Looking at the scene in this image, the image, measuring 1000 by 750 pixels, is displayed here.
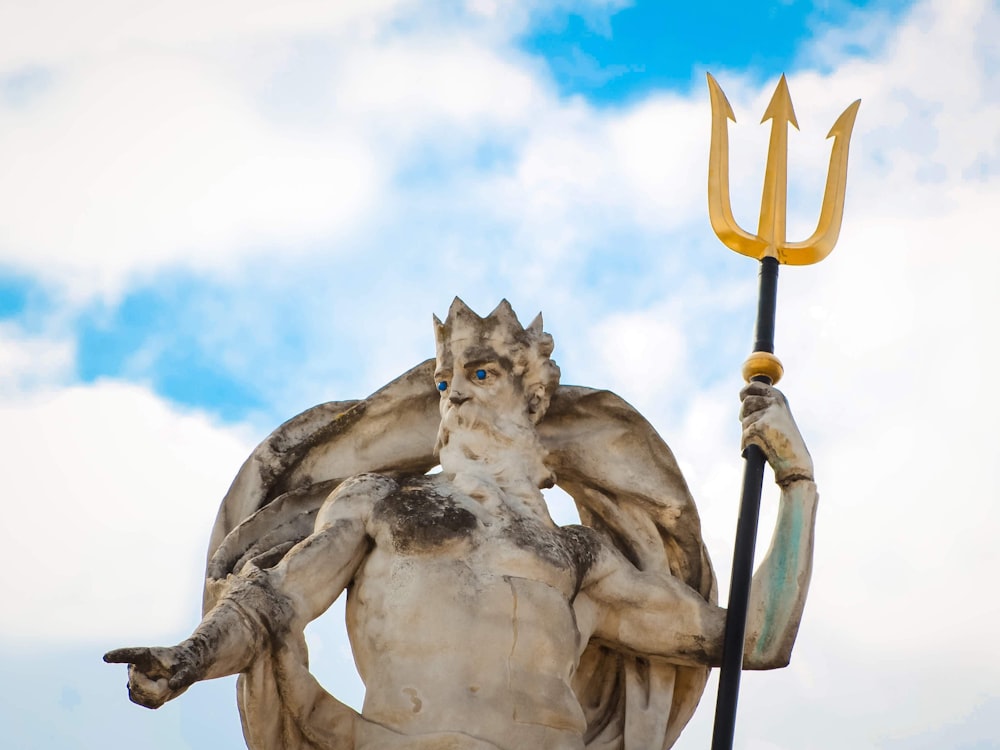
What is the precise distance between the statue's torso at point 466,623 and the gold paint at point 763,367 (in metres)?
1.36

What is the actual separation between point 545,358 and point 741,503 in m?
1.39

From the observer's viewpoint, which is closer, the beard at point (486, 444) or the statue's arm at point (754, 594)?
the statue's arm at point (754, 594)

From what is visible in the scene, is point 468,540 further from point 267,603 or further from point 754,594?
point 754,594

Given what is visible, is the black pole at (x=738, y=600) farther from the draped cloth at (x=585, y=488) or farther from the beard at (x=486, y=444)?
the beard at (x=486, y=444)

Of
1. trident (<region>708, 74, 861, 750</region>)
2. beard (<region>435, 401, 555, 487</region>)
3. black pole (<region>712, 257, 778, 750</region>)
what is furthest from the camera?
A: beard (<region>435, 401, 555, 487</region>)

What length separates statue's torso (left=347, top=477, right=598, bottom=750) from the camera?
11.0 m

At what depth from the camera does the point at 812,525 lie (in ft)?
39.1

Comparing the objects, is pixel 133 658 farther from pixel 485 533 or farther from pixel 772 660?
pixel 772 660

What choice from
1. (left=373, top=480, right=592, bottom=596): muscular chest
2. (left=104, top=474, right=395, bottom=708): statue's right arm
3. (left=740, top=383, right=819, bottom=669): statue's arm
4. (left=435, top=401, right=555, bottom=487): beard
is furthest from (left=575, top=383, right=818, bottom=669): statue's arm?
(left=104, top=474, right=395, bottom=708): statue's right arm

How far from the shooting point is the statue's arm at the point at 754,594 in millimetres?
11812

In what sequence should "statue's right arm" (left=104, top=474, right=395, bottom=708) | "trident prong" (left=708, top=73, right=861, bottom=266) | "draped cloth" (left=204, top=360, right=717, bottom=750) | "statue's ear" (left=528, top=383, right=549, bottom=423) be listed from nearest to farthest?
"statue's right arm" (left=104, top=474, right=395, bottom=708)
"draped cloth" (left=204, top=360, right=717, bottom=750)
"statue's ear" (left=528, top=383, right=549, bottom=423)
"trident prong" (left=708, top=73, right=861, bottom=266)

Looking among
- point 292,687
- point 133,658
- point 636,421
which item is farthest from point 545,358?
point 133,658

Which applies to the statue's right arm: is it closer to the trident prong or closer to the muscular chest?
the muscular chest

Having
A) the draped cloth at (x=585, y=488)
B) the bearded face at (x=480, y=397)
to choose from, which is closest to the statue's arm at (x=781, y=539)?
the draped cloth at (x=585, y=488)
